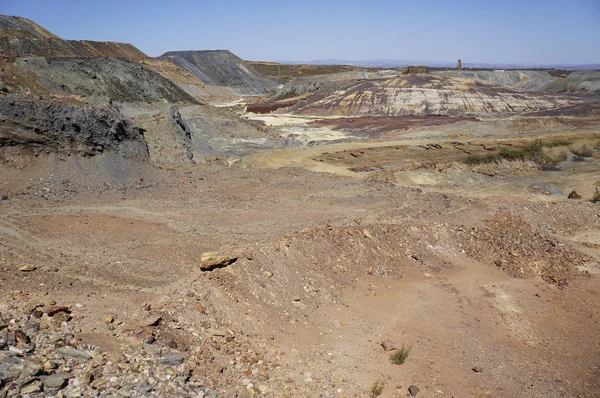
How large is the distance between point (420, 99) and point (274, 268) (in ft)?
136

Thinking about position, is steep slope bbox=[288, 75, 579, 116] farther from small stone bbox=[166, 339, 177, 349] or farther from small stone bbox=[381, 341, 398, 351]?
small stone bbox=[166, 339, 177, 349]

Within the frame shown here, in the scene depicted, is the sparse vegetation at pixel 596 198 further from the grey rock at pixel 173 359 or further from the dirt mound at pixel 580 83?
the dirt mound at pixel 580 83

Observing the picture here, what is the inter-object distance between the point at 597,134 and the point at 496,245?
86.7 ft

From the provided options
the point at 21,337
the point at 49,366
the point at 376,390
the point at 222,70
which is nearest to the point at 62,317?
the point at 21,337

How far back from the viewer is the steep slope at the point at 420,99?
156 ft

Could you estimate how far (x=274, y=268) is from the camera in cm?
1050

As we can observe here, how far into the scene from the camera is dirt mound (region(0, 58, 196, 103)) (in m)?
26.6

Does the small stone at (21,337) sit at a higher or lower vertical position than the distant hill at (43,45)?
lower

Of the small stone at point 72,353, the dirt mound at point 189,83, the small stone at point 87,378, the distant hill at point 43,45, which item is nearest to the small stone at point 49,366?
the small stone at point 72,353

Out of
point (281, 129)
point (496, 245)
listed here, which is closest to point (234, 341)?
point (496, 245)

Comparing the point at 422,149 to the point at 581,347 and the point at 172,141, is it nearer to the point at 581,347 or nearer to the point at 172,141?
the point at 172,141

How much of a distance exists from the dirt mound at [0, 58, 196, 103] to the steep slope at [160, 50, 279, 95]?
126 ft

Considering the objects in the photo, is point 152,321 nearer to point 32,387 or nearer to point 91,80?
point 32,387

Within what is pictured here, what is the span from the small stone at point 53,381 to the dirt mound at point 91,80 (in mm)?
20852
